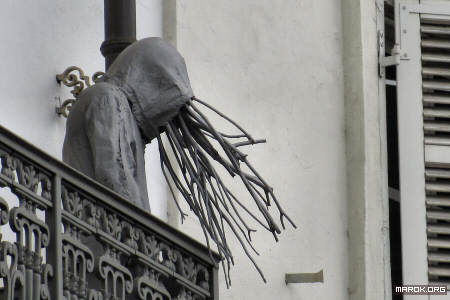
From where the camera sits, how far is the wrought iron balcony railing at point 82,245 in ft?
20.0

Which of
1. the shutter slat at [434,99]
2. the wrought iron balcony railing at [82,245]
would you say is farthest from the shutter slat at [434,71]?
the wrought iron balcony railing at [82,245]

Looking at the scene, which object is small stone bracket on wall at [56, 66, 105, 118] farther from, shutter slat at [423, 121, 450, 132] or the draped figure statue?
shutter slat at [423, 121, 450, 132]

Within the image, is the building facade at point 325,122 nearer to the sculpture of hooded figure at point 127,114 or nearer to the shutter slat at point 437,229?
the shutter slat at point 437,229

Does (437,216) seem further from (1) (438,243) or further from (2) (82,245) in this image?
(2) (82,245)

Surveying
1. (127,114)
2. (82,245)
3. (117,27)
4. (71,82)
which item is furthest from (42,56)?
(82,245)

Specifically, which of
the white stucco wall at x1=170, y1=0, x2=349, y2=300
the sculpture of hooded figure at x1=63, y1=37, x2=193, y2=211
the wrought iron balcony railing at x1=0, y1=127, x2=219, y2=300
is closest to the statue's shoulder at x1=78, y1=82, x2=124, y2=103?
the sculpture of hooded figure at x1=63, y1=37, x2=193, y2=211

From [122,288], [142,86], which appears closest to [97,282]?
[122,288]

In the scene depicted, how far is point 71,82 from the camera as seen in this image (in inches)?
341

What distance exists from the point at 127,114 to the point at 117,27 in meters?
1.87

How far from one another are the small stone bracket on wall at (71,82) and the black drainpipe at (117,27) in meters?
0.13

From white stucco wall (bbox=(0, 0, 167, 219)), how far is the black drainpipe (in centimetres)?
20

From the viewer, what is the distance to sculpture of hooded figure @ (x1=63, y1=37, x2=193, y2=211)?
677cm

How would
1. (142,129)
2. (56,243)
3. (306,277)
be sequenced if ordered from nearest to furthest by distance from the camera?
(56,243), (142,129), (306,277)

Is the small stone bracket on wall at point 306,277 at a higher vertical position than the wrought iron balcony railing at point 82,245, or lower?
higher
